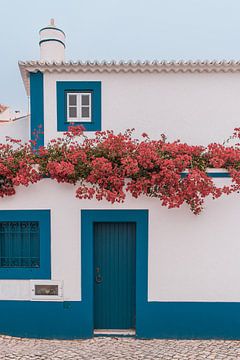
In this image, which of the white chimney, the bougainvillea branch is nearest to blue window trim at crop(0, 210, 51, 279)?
the bougainvillea branch

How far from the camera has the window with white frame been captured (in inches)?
310

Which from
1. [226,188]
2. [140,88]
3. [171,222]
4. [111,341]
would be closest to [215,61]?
[140,88]

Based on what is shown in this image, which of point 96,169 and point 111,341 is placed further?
point 111,341

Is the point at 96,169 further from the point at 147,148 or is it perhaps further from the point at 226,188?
the point at 226,188

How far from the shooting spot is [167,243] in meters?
5.42

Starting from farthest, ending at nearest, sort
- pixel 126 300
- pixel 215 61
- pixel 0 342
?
pixel 215 61 → pixel 126 300 → pixel 0 342

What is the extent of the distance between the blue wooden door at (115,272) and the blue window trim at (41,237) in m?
0.97

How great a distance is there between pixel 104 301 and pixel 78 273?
2.84 feet

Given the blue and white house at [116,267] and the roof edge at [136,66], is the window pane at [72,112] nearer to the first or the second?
the roof edge at [136,66]

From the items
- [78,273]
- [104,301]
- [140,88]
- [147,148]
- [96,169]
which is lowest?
[104,301]

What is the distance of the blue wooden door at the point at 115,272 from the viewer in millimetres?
5574

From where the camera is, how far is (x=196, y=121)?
7797mm

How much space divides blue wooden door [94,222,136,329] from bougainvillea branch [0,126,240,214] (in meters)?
0.93

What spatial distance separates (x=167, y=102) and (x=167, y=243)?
4320 millimetres
